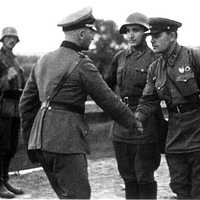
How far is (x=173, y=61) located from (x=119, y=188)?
2757 millimetres

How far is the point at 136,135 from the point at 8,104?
2.18m

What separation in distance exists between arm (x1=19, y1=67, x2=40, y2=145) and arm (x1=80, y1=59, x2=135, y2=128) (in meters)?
0.56

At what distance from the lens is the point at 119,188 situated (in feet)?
25.2

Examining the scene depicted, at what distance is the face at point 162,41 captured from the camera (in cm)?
552

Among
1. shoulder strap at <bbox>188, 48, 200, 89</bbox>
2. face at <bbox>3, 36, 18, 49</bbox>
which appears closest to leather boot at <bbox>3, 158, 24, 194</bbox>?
face at <bbox>3, 36, 18, 49</bbox>

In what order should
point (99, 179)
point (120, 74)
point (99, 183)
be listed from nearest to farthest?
1. point (120, 74)
2. point (99, 183)
3. point (99, 179)

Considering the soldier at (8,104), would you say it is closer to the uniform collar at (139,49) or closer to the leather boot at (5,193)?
the leather boot at (5,193)

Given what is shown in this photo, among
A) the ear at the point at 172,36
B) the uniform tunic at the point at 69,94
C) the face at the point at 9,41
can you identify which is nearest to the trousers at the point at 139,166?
the ear at the point at 172,36

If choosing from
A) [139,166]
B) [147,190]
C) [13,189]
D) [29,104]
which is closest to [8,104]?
[13,189]

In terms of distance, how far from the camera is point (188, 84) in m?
5.33

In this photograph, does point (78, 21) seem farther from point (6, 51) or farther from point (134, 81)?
point (6, 51)

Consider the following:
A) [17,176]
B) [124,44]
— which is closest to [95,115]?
[17,176]

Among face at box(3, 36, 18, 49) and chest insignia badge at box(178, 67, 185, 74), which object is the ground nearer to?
face at box(3, 36, 18, 49)

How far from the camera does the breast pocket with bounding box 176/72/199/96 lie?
5.32m
